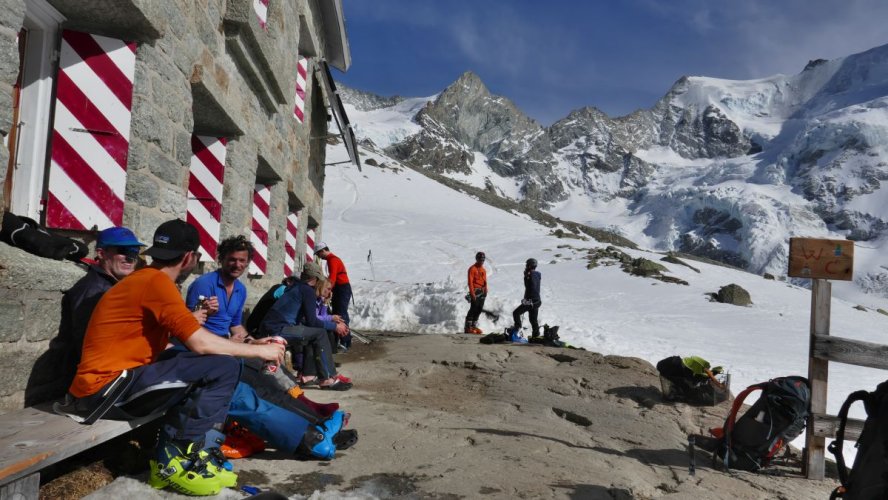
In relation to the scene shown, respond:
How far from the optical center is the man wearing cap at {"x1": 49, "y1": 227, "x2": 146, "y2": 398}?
3018 mm

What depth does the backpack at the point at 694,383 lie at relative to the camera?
586 centimetres

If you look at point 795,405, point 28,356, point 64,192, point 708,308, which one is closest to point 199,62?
point 64,192

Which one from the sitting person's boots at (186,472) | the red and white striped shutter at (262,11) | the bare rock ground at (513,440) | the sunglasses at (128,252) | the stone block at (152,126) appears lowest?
the bare rock ground at (513,440)

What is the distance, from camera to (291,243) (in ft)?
33.6

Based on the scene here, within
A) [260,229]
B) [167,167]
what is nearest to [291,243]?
[260,229]

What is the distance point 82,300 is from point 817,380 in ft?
→ 15.9

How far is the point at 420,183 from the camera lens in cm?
5981

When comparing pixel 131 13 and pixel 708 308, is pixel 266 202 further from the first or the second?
pixel 708 308

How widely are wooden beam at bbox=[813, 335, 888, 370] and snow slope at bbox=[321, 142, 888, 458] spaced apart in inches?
223

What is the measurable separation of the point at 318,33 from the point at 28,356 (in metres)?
9.59

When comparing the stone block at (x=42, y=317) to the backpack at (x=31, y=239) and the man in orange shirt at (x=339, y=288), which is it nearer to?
the backpack at (x=31, y=239)

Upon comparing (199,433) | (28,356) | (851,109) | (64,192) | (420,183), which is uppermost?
(851,109)

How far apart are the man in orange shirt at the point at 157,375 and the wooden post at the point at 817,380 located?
393 cm

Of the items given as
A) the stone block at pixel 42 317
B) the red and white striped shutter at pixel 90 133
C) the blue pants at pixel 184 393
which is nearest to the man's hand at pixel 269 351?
the blue pants at pixel 184 393
